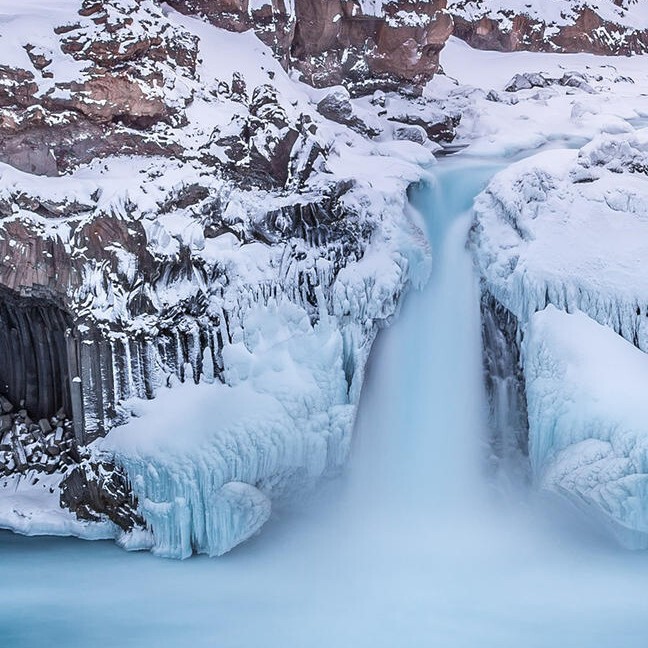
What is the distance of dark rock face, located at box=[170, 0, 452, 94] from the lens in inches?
412

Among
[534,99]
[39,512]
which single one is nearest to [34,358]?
[39,512]

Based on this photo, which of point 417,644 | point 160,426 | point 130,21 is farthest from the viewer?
point 130,21

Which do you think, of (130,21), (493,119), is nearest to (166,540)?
(130,21)

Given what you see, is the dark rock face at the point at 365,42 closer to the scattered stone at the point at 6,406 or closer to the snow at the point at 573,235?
the snow at the point at 573,235

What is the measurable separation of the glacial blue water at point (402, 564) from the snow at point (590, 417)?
47 cm

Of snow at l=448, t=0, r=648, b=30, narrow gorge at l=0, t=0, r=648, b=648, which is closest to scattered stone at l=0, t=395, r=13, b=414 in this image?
narrow gorge at l=0, t=0, r=648, b=648

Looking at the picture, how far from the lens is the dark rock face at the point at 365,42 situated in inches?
412

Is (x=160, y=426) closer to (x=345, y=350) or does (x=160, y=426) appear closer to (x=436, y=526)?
(x=345, y=350)

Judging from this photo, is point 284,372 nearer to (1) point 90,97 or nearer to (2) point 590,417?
(2) point 590,417

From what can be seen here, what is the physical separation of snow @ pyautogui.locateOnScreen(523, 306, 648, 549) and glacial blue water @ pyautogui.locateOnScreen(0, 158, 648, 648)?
0.47 m

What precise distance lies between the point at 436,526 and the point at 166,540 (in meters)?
2.33

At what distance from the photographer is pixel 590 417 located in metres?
6.65

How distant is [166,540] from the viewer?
690cm

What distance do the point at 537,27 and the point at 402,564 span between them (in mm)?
11031
